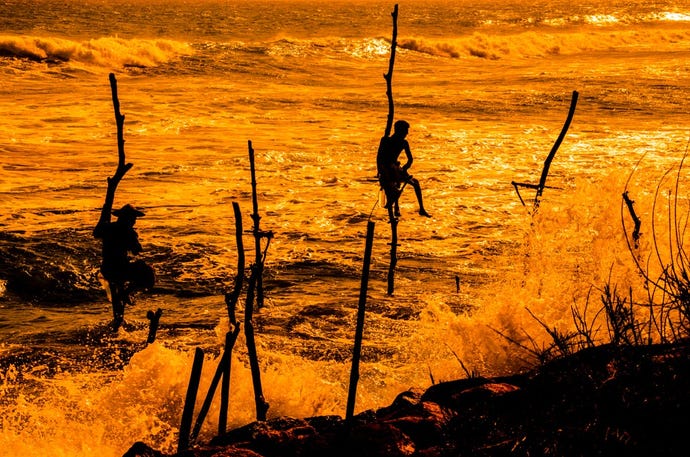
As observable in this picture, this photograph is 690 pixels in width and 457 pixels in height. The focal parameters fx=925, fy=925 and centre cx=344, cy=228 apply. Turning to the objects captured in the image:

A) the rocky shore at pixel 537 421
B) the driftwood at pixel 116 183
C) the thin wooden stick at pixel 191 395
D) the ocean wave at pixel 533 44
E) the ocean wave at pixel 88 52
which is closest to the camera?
the rocky shore at pixel 537 421

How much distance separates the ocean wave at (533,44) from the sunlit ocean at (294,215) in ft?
21.0

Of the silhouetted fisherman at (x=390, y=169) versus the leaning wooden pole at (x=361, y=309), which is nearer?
the leaning wooden pole at (x=361, y=309)

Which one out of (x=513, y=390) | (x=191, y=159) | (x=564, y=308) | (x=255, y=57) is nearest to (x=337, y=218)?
(x=191, y=159)

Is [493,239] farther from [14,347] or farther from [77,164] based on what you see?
[77,164]

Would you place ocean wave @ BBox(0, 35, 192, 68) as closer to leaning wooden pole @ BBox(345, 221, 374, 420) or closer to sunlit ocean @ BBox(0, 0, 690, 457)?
sunlit ocean @ BBox(0, 0, 690, 457)

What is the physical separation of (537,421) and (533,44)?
48.2 m

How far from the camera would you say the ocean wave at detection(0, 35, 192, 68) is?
35969 millimetres

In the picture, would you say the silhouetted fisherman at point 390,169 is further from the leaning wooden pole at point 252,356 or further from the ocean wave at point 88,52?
the ocean wave at point 88,52

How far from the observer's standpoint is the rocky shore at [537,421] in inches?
145

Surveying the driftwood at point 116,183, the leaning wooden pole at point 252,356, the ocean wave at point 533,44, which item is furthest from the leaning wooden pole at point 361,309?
the ocean wave at point 533,44

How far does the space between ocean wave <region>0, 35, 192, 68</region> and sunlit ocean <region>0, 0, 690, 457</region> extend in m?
0.12

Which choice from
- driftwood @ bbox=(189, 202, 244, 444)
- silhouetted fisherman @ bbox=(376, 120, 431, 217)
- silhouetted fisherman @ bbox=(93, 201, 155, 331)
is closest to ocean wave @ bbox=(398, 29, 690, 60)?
silhouetted fisherman @ bbox=(376, 120, 431, 217)

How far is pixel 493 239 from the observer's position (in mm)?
12969

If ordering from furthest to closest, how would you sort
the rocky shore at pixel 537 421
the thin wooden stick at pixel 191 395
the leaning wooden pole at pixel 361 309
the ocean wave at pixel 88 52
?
the ocean wave at pixel 88 52 → the thin wooden stick at pixel 191 395 → the leaning wooden pole at pixel 361 309 → the rocky shore at pixel 537 421
